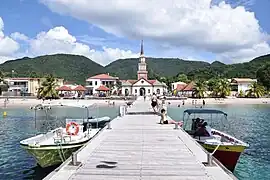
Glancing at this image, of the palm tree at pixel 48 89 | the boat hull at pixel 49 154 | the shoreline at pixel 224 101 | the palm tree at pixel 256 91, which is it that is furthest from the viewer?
the palm tree at pixel 256 91

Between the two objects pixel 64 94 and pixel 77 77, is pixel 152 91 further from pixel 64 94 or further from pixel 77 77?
pixel 77 77

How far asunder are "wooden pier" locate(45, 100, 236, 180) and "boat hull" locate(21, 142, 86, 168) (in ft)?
8.36

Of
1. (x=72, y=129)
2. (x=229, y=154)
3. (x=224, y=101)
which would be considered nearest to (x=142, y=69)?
(x=224, y=101)

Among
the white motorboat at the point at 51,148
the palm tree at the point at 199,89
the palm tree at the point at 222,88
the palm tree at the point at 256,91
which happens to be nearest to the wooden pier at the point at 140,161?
the white motorboat at the point at 51,148

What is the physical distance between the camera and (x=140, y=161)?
35.6 feet

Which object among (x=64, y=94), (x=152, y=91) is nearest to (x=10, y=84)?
(x=64, y=94)

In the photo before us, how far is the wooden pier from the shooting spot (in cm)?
916

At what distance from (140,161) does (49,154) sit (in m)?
7.75

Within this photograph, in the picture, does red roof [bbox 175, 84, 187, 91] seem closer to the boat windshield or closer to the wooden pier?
the boat windshield

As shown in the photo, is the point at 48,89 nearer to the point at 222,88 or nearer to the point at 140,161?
the point at 222,88

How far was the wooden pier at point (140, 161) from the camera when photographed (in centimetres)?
916

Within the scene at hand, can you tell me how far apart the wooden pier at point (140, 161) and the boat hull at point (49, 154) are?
8.36 feet

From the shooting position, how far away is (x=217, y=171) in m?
9.61

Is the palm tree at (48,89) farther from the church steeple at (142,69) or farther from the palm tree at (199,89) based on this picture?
the palm tree at (199,89)
